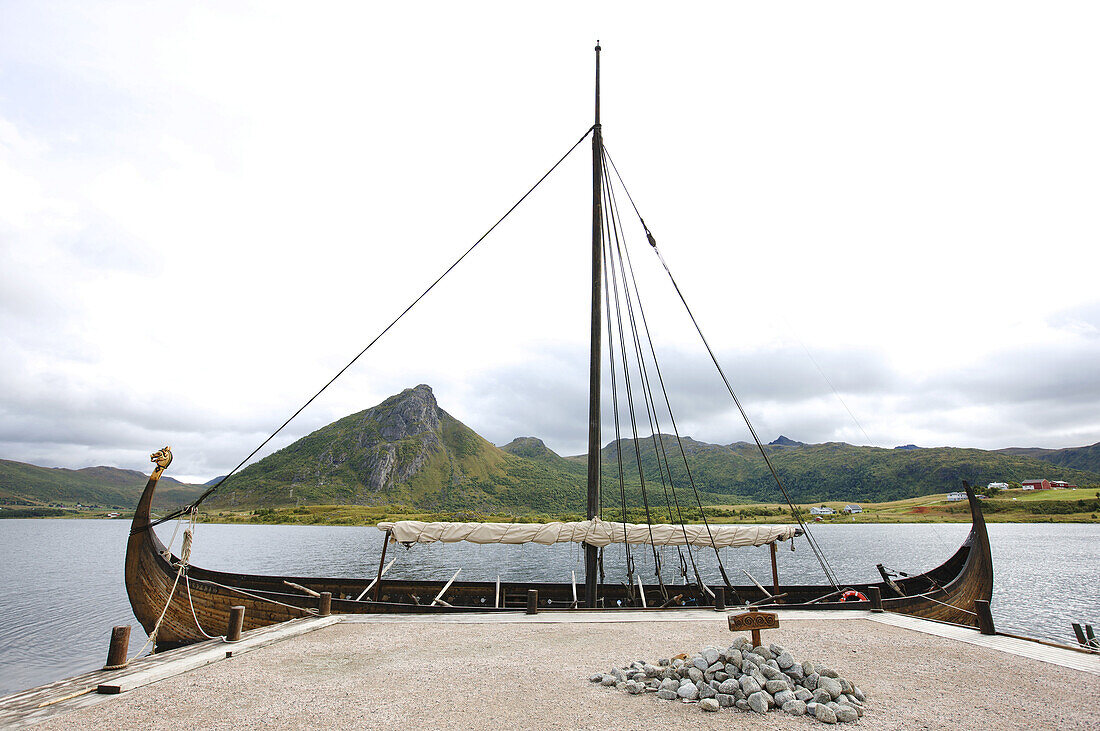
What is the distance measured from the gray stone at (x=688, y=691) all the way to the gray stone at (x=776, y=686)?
871 mm

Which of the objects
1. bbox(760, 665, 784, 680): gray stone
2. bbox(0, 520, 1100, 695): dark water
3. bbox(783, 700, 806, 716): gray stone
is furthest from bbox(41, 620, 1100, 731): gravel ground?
bbox(0, 520, 1100, 695): dark water

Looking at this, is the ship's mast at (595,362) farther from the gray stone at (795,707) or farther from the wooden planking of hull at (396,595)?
the gray stone at (795,707)

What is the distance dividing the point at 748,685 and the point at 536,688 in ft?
8.89

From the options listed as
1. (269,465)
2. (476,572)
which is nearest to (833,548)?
(476,572)

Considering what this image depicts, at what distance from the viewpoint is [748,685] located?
6.14 m

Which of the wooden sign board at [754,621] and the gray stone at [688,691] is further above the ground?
the wooden sign board at [754,621]

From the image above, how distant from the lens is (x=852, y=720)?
5613 millimetres

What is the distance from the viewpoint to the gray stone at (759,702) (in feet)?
19.2

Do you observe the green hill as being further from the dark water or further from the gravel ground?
the gravel ground

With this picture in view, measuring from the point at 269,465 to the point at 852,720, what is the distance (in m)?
210

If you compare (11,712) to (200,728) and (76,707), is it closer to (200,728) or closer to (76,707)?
(76,707)

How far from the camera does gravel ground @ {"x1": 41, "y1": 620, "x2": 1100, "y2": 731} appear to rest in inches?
222

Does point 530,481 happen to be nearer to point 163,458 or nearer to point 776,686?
point 163,458

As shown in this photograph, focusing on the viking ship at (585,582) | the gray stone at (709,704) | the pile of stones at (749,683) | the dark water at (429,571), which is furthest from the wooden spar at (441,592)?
the dark water at (429,571)
